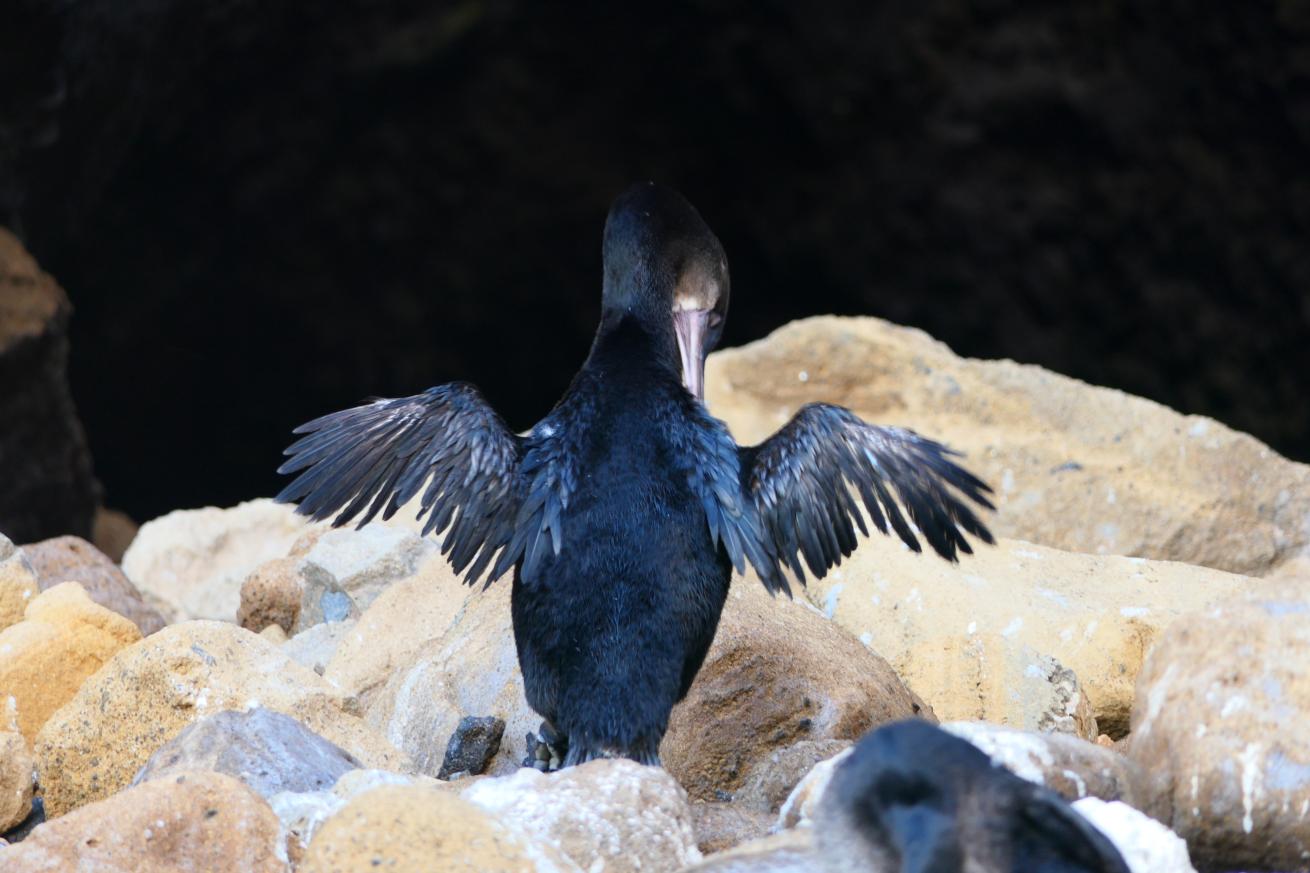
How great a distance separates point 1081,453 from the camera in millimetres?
5984

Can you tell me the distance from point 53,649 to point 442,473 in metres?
1.03

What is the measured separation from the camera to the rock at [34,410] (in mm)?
7344

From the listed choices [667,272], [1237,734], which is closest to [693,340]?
[667,272]

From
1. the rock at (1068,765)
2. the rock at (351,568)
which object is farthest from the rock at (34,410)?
the rock at (1068,765)

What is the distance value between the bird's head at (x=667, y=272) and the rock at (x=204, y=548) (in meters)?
2.17

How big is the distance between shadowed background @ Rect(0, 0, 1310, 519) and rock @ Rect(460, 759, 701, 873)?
18.2 feet

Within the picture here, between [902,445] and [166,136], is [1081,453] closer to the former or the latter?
[902,445]

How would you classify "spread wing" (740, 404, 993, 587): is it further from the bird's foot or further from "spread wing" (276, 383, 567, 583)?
the bird's foot

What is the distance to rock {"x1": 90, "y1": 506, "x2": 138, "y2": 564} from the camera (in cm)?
834

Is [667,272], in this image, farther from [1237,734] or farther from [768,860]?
[768,860]

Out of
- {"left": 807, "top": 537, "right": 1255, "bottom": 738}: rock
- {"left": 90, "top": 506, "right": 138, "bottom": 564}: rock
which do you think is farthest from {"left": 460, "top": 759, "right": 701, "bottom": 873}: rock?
{"left": 90, "top": 506, "right": 138, "bottom": 564}: rock

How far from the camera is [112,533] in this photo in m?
8.70

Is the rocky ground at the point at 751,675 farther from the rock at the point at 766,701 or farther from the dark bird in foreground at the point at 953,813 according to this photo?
the dark bird in foreground at the point at 953,813

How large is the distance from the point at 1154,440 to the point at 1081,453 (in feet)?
0.84
